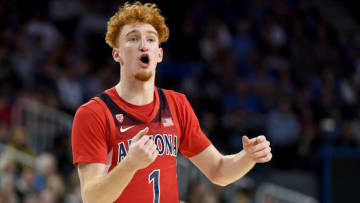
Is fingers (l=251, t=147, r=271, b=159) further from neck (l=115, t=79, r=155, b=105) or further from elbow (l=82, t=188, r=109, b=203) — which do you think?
elbow (l=82, t=188, r=109, b=203)

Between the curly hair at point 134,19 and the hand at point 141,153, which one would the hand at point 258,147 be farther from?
the curly hair at point 134,19

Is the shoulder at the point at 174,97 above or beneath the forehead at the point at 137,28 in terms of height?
beneath

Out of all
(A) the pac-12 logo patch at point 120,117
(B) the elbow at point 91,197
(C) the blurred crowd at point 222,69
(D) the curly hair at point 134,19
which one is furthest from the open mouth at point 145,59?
(C) the blurred crowd at point 222,69

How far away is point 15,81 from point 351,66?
7185mm

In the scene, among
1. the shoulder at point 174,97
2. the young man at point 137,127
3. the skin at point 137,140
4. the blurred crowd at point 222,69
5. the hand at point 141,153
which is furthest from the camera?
the blurred crowd at point 222,69

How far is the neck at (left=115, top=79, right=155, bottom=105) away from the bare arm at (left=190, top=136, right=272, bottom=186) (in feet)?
1.95

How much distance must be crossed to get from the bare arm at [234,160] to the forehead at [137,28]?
91cm

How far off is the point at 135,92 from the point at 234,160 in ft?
2.53

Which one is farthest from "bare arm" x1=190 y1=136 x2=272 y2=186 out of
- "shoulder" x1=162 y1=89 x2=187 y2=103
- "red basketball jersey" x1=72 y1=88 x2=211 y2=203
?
"shoulder" x1=162 y1=89 x2=187 y2=103

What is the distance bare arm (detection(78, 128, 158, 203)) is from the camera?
10.6 feet

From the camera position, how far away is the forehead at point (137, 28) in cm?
385

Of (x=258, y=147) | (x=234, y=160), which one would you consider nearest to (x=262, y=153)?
(x=258, y=147)

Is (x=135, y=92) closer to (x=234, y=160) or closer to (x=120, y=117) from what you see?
(x=120, y=117)

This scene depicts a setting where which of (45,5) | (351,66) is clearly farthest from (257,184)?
(45,5)
